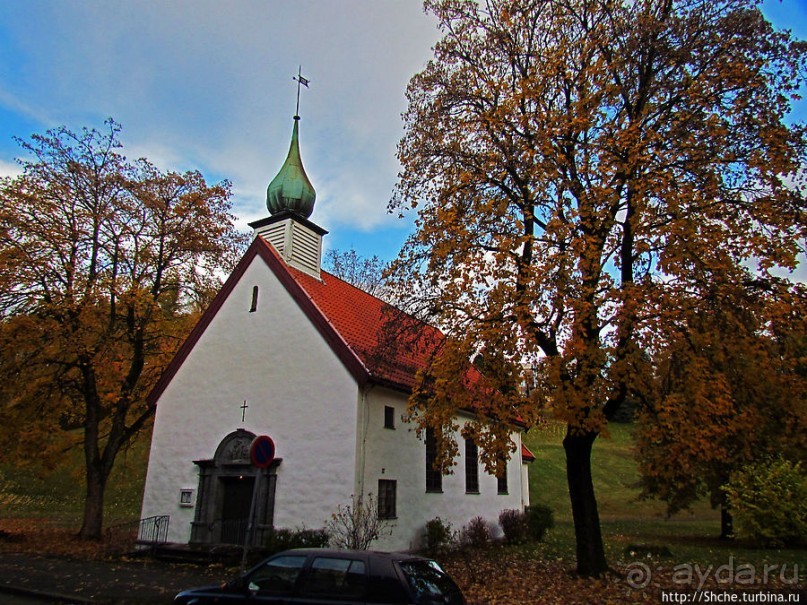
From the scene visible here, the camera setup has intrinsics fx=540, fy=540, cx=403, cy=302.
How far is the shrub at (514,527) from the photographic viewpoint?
19.1 meters

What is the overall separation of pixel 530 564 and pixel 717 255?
27.8ft

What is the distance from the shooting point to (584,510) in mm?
11133

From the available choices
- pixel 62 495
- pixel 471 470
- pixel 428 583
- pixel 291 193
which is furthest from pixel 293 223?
pixel 62 495

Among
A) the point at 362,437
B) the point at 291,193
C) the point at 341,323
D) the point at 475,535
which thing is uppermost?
the point at 291,193

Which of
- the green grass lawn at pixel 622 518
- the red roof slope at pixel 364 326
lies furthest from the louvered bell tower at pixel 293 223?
the green grass lawn at pixel 622 518

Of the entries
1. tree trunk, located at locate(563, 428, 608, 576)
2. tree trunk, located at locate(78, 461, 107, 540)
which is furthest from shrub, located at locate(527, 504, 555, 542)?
tree trunk, located at locate(78, 461, 107, 540)

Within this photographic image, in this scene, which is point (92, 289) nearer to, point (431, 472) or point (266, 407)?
point (266, 407)

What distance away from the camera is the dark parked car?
6.01 meters

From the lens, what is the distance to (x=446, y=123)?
12664 mm

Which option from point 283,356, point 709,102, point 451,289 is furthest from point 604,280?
point 283,356

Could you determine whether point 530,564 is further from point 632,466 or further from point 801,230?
point 632,466

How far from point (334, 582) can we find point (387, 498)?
8.03 metres

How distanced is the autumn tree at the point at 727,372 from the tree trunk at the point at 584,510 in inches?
57.5

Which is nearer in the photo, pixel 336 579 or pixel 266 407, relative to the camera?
pixel 336 579
